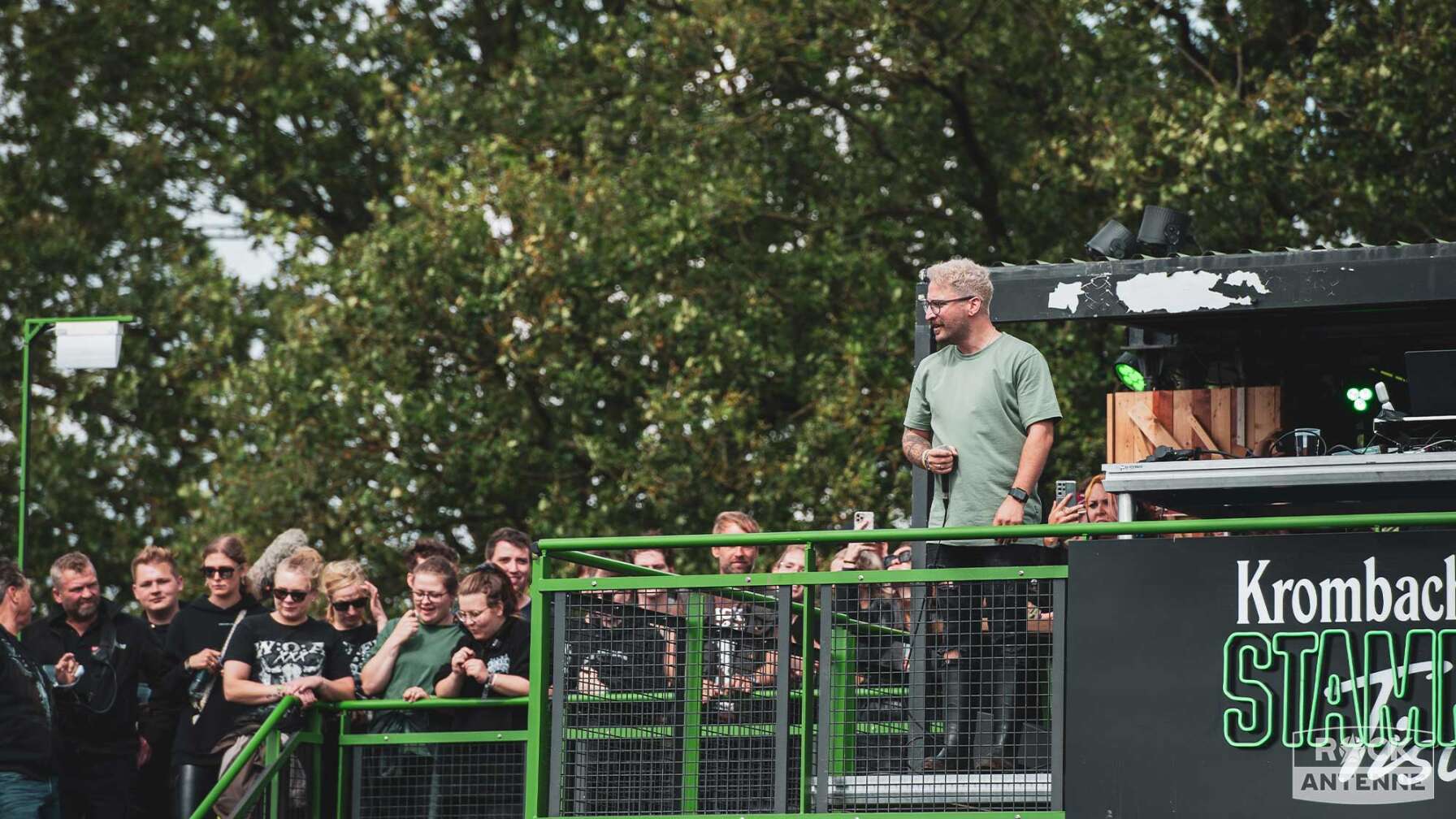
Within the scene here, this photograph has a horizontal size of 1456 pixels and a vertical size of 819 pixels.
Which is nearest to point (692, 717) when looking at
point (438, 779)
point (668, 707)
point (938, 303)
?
point (668, 707)

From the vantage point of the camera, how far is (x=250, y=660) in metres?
10.4

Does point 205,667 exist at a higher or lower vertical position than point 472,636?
lower

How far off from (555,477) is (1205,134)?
678 centimetres

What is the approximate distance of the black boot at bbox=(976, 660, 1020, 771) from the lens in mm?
8000

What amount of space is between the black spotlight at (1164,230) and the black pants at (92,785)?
546 cm

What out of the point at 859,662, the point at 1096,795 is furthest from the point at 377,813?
the point at 1096,795

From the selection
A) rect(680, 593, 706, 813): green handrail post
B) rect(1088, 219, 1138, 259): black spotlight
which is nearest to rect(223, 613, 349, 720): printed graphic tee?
rect(680, 593, 706, 813): green handrail post

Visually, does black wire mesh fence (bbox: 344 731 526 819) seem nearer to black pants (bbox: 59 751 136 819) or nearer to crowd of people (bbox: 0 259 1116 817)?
crowd of people (bbox: 0 259 1116 817)

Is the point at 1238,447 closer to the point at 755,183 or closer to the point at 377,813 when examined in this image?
the point at 377,813

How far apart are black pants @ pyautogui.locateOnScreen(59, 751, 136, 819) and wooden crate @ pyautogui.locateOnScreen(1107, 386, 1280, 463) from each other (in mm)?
4995

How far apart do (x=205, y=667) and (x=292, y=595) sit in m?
0.66

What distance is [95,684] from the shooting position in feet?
34.5

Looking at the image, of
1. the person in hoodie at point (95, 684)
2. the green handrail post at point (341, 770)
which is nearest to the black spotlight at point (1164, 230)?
the green handrail post at point (341, 770)

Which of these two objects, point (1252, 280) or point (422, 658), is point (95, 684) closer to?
point (422, 658)
